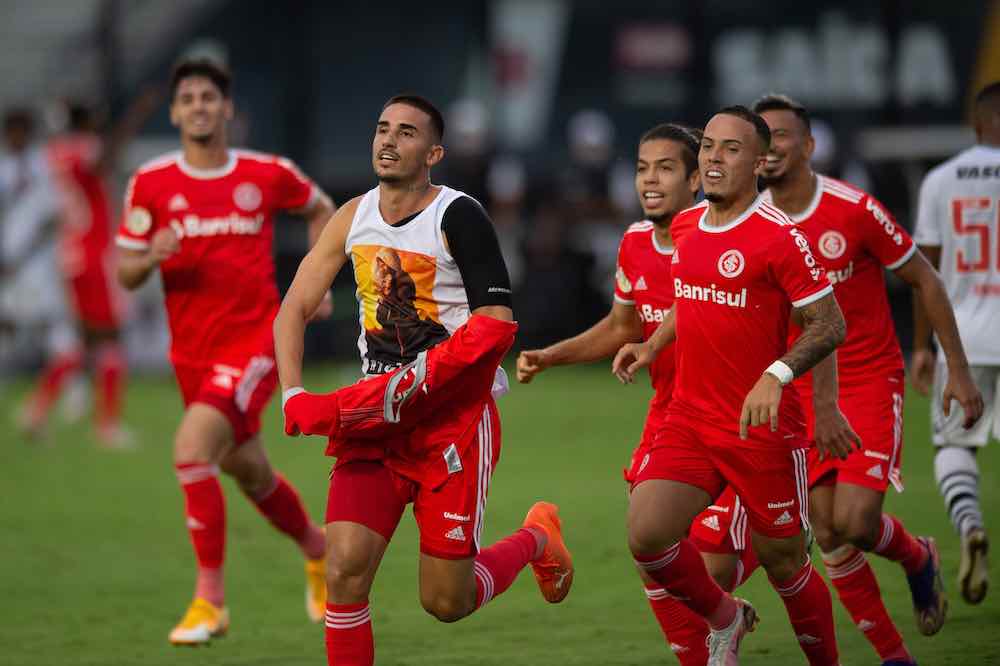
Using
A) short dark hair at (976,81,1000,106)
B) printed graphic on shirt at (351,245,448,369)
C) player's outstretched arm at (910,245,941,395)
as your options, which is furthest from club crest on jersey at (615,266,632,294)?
short dark hair at (976,81,1000,106)

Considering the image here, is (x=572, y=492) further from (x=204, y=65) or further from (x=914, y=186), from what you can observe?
(x=914, y=186)

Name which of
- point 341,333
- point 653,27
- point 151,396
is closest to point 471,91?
point 653,27

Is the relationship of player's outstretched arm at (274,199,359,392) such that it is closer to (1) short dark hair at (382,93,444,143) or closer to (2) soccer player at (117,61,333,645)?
(1) short dark hair at (382,93,444,143)

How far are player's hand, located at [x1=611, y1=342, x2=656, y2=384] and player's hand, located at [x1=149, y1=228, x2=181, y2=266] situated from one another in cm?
263

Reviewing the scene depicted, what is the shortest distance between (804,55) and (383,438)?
17.1 m

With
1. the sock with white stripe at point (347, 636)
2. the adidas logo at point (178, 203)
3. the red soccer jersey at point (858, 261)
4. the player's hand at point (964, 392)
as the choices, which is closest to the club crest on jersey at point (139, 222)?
the adidas logo at point (178, 203)

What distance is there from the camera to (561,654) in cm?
754

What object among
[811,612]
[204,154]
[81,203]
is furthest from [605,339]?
[81,203]

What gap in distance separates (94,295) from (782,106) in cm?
1066

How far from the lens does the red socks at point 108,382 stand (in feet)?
52.1

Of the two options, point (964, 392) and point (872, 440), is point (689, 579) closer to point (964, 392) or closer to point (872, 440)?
point (872, 440)

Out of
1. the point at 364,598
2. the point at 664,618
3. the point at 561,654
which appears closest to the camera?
the point at 364,598

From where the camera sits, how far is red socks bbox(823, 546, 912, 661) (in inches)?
273

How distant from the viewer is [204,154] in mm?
8828
